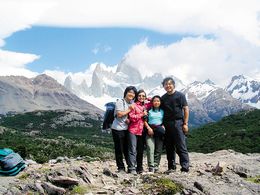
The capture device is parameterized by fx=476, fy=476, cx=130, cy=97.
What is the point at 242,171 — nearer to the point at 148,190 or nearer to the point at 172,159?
the point at 172,159

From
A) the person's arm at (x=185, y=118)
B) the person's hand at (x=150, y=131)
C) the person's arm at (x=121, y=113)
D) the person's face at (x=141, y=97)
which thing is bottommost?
the person's hand at (x=150, y=131)

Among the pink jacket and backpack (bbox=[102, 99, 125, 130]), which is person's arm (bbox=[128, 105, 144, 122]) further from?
backpack (bbox=[102, 99, 125, 130])

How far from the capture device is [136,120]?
1530 cm

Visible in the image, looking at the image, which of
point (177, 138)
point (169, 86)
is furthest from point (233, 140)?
point (169, 86)

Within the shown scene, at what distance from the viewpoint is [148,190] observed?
12.7 m

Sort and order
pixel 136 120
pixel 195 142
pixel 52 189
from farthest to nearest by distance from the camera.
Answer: pixel 195 142, pixel 136 120, pixel 52 189

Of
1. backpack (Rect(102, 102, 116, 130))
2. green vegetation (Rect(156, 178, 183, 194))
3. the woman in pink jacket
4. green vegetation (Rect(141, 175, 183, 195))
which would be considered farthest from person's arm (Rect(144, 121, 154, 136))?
green vegetation (Rect(156, 178, 183, 194))

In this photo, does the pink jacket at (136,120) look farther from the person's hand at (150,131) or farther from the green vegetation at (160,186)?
the green vegetation at (160,186)

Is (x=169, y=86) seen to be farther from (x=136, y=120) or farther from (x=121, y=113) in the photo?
(x=121, y=113)

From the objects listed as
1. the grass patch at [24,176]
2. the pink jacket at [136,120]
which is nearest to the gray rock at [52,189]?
the grass patch at [24,176]

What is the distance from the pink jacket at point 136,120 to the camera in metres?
15.2

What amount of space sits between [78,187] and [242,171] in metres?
6.18

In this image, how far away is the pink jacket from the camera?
15.2 m

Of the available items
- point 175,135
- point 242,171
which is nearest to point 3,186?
point 175,135
